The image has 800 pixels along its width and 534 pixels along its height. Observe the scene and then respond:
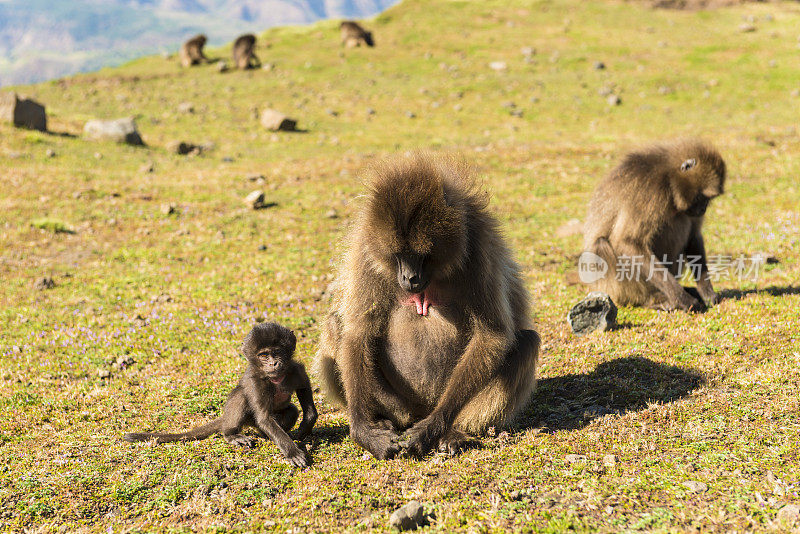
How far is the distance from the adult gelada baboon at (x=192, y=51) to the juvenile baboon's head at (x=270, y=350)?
4126 centimetres

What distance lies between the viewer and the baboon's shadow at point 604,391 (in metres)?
6.56

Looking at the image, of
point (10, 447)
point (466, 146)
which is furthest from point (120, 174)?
point (10, 447)

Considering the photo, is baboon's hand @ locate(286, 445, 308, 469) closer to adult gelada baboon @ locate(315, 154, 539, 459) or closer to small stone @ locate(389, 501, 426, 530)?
adult gelada baboon @ locate(315, 154, 539, 459)

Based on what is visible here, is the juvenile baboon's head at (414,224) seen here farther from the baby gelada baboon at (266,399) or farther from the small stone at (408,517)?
the small stone at (408,517)

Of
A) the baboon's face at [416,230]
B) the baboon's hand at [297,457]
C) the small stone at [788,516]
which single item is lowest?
the baboon's hand at [297,457]

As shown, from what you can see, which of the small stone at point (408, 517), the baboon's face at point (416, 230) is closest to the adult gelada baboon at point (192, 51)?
the baboon's face at point (416, 230)

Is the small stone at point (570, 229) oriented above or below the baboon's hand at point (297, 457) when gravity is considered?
above

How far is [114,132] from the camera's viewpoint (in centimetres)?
2417

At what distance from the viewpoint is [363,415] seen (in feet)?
19.5

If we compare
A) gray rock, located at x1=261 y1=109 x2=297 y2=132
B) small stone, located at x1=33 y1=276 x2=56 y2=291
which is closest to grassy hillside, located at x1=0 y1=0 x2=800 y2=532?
small stone, located at x1=33 y1=276 x2=56 y2=291

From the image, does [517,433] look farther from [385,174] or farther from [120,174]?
[120,174]

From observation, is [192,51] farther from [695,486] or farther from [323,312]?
[695,486]

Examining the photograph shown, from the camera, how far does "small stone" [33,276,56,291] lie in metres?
11.9

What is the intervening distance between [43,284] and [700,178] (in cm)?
1217
